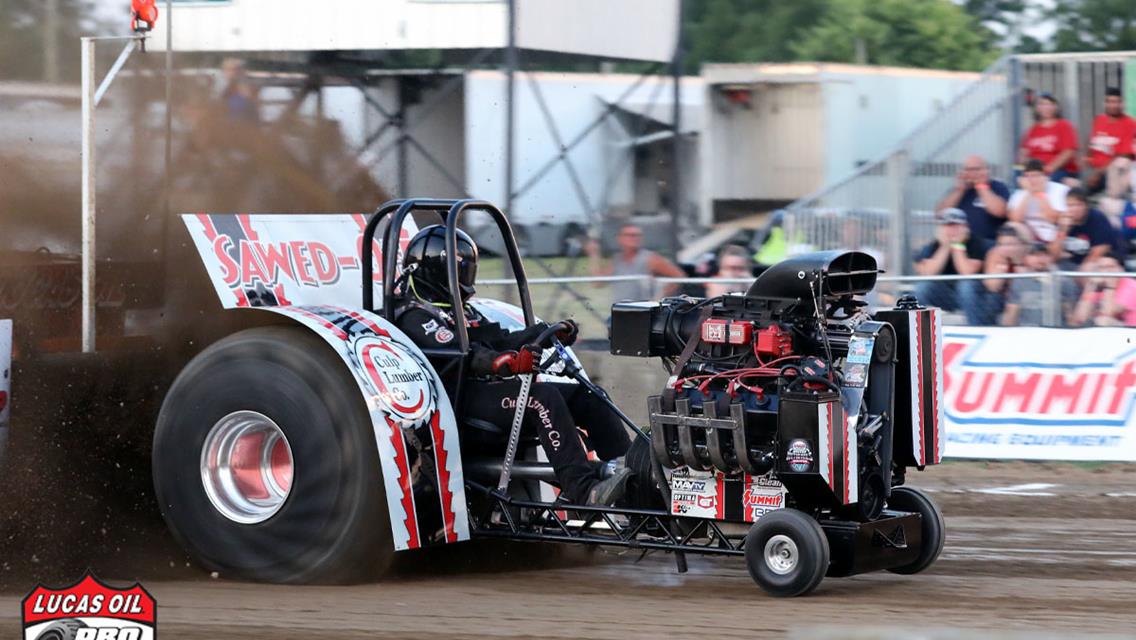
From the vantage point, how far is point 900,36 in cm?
2486

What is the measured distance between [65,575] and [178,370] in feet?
4.57

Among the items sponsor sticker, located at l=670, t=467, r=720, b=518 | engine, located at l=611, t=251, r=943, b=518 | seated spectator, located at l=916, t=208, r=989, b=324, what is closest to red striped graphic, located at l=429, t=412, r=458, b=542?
engine, located at l=611, t=251, r=943, b=518

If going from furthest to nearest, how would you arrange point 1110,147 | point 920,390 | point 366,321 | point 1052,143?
point 1052,143, point 1110,147, point 366,321, point 920,390

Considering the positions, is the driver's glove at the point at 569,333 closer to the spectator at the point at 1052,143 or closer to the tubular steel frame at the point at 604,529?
the tubular steel frame at the point at 604,529

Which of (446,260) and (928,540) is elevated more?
(446,260)

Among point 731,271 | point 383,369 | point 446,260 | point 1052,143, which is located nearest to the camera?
point 383,369

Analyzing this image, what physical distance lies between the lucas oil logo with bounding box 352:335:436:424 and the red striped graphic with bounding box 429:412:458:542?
0.23 ft

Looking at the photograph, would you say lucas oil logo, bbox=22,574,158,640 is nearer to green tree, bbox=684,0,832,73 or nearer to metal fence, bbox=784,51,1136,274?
metal fence, bbox=784,51,1136,274

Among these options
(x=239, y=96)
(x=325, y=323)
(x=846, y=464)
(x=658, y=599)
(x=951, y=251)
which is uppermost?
(x=239, y=96)

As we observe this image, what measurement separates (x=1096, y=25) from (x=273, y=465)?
1614 cm

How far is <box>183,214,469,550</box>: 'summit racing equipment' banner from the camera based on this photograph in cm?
650

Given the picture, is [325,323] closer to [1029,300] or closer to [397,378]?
[397,378]

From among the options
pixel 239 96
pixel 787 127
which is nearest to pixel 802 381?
pixel 239 96

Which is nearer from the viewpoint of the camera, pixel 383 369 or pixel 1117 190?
pixel 383 369
